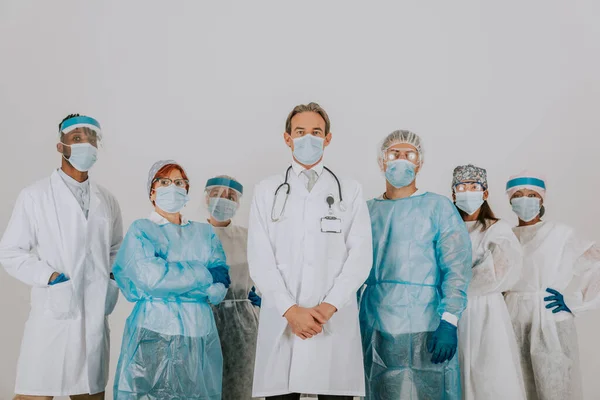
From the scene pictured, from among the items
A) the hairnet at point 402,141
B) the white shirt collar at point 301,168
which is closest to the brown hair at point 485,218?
the hairnet at point 402,141

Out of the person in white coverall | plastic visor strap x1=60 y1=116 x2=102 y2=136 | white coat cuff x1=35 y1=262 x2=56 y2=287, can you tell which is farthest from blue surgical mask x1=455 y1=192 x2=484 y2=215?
white coat cuff x1=35 y1=262 x2=56 y2=287

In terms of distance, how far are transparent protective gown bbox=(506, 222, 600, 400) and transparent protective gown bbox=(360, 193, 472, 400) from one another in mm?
827

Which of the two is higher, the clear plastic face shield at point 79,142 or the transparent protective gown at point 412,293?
the clear plastic face shield at point 79,142

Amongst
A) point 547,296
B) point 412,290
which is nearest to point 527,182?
point 547,296

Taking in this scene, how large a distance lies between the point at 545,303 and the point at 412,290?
1.13 metres

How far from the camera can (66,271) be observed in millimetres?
3051

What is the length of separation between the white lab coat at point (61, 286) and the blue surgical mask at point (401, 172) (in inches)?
59.4

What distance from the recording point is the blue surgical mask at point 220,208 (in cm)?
362

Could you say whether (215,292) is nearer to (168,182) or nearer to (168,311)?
(168,311)

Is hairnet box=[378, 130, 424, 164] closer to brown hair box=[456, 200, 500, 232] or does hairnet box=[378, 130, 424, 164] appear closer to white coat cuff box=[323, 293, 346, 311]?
brown hair box=[456, 200, 500, 232]

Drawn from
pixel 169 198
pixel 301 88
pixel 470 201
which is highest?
pixel 301 88

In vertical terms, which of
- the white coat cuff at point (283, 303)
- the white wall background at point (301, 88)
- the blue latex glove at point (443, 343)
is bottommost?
the blue latex glove at point (443, 343)

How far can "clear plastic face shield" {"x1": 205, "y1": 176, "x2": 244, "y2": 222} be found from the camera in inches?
143

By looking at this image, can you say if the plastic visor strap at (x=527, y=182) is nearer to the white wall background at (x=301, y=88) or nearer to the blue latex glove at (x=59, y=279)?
the white wall background at (x=301, y=88)
